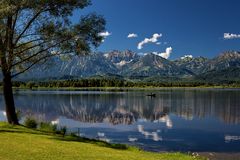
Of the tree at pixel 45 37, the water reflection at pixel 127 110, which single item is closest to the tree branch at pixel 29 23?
the tree at pixel 45 37

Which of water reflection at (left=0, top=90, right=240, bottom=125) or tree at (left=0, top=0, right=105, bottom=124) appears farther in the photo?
water reflection at (left=0, top=90, right=240, bottom=125)

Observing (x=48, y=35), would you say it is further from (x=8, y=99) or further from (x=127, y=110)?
(x=127, y=110)

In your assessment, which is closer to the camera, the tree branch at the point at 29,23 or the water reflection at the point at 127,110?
the tree branch at the point at 29,23

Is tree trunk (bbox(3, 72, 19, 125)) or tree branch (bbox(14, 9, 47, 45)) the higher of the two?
tree branch (bbox(14, 9, 47, 45))

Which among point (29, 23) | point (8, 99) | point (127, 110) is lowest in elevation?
point (127, 110)

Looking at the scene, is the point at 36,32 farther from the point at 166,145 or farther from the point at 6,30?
the point at 166,145

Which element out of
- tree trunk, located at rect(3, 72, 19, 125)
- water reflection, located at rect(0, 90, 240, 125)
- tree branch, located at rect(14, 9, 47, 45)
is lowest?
water reflection, located at rect(0, 90, 240, 125)

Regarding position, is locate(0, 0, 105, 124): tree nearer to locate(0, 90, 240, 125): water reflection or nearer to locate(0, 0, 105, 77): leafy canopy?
locate(0, 0, 105, 77): leafy canopy

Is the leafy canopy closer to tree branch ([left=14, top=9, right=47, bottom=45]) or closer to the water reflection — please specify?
tree branch ([left=14, top=9, right=47, bottom=45])

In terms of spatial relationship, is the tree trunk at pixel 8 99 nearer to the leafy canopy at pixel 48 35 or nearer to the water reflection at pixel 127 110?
the leafy canopy at pixel 48 35

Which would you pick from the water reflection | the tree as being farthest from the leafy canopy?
the water reflection

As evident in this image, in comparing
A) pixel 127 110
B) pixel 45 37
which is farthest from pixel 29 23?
pixel 127 110

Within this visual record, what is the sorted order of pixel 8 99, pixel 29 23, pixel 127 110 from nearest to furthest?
1. pixel 29 23
2. pixel 8 99
3. pixel 127 110

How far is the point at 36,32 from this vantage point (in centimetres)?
3556
